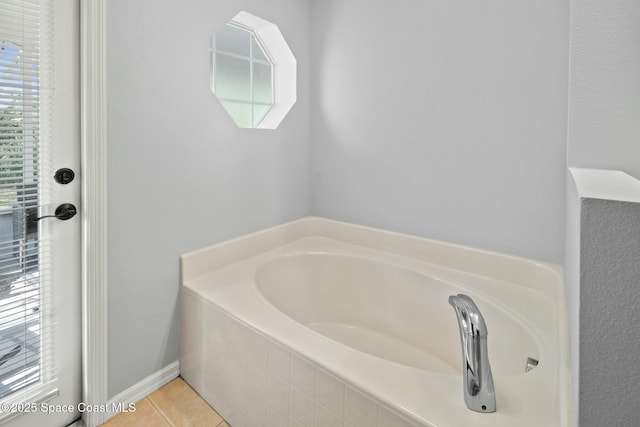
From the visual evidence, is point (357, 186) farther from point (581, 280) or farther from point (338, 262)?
point (581, 280)

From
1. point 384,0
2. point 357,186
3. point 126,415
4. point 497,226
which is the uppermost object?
point 384,0

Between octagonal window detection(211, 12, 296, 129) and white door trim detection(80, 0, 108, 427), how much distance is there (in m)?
0.74

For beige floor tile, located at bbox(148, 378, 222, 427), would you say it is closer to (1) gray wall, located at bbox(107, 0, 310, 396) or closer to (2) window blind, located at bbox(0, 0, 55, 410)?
(1) gray wall, located at bbox(107, 0, 310, 396)

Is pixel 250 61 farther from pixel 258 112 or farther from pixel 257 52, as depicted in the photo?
pixel 258 112

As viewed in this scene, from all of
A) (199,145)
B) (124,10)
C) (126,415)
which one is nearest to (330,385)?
(126,415)

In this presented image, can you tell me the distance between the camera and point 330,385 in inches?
40.1

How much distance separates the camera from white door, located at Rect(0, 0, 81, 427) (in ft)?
3.68

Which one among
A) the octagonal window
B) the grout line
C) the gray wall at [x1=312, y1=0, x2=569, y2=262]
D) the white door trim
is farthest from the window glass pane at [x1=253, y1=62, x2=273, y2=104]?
the grout line

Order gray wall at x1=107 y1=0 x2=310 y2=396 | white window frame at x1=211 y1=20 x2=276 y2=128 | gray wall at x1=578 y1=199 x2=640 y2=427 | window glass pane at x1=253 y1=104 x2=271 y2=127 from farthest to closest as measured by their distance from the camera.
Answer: window glass pane at x1=253 y1=104 x2=271 y2=127
white window frame at x1=211 y1=20 x2=276 y2=128
gray wall at x1=107 y1=0 x2=310 y2=396
gray wall at x1=578 y1=199 x2=640 y2=427

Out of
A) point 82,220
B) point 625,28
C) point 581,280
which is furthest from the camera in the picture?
point 82,220

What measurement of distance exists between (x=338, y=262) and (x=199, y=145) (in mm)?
1018

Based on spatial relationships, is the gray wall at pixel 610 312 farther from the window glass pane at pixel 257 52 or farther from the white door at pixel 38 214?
the window glass pane at pixel 257 52

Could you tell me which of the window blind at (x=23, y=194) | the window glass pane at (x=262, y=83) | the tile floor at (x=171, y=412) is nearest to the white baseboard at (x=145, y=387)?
the tile floor at (x=171, y=412)

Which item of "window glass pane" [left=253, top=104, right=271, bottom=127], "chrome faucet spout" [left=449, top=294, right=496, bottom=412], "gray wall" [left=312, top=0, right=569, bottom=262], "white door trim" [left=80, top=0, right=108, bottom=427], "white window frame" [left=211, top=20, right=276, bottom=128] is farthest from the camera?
"window glass pane" [left=253, top=104, right=271, bottom=127]
